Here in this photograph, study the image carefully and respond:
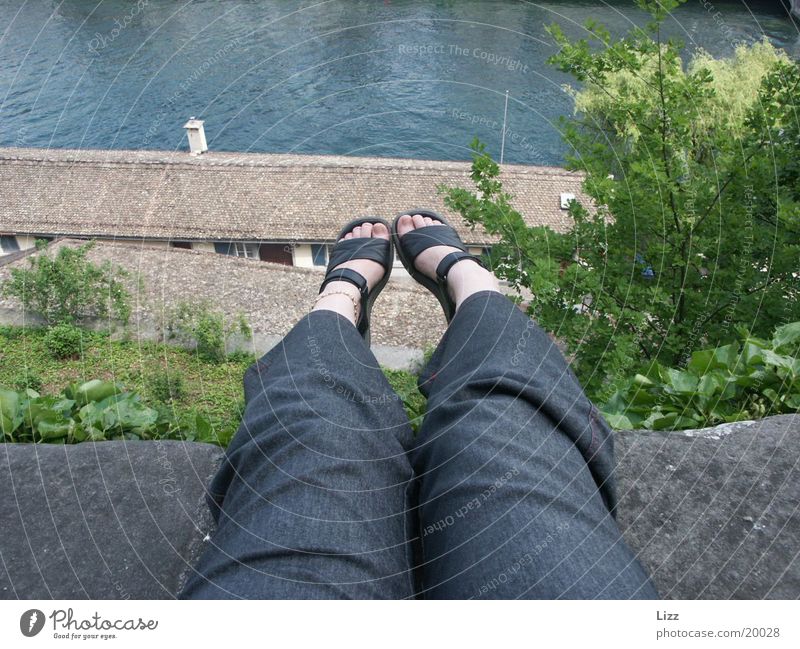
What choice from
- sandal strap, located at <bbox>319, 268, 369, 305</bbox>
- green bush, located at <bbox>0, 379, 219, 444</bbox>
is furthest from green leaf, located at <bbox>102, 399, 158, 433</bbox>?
sandal strap, located at <bbox>319, 268, 369, 305</bbox>

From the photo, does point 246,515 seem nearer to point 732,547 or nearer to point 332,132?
point 732,547

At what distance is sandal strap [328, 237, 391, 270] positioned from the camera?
334 centimetres

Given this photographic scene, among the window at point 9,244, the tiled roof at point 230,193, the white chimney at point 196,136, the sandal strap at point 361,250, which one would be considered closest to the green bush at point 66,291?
the tiled roof at point 230,193

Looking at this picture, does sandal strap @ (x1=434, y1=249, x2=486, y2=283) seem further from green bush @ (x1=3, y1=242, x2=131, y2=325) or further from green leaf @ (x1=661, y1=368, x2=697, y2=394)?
green bush @ (x1=3, y1=242, x2=131, y2=325)

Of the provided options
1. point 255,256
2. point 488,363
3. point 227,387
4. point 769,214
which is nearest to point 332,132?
point 255,256

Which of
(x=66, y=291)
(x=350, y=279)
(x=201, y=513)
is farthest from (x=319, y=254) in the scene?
(x=201, y=513)

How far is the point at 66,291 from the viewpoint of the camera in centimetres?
1147

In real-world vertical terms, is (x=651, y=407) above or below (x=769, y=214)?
below

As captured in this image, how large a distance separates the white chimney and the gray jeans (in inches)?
746

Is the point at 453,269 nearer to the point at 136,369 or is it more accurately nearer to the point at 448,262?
the point at 448,262

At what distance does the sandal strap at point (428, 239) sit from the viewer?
342 centimetres

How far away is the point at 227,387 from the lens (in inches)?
402

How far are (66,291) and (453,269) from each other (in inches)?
417
